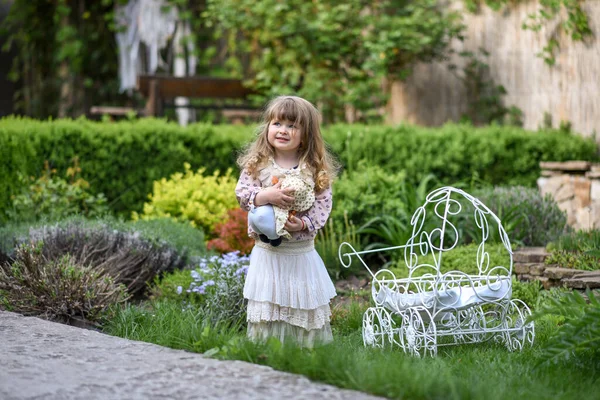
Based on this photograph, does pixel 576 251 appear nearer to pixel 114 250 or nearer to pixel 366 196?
A: pixel 366 196

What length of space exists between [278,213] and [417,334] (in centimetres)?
101

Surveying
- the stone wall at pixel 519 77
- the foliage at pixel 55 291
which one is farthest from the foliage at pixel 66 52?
the foliage at pixel 55 291

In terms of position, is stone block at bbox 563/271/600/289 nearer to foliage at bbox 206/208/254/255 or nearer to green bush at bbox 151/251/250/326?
green bush at bbox 151/251/250/326

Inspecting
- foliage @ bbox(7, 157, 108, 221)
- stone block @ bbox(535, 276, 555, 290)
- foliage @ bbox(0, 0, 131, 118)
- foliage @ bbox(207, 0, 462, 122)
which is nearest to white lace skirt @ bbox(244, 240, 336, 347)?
stone block @ bbox(535, 276, 555, 290)

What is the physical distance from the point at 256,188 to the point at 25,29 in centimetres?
1279

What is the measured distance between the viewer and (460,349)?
15.9 ft

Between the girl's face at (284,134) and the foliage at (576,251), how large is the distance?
8.79 feet

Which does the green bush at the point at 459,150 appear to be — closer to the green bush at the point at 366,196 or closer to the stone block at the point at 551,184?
the stone block at the point at 551,184

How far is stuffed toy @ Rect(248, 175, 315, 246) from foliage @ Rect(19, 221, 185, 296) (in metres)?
2.04

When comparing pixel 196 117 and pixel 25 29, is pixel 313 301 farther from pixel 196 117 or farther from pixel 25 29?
pixel 25 29

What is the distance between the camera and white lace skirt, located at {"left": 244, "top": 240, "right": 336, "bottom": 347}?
4.41 metres

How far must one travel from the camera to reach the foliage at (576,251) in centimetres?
618

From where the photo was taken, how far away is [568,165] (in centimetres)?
888

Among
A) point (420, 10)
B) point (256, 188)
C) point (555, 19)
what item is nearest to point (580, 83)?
point (555, 19)
